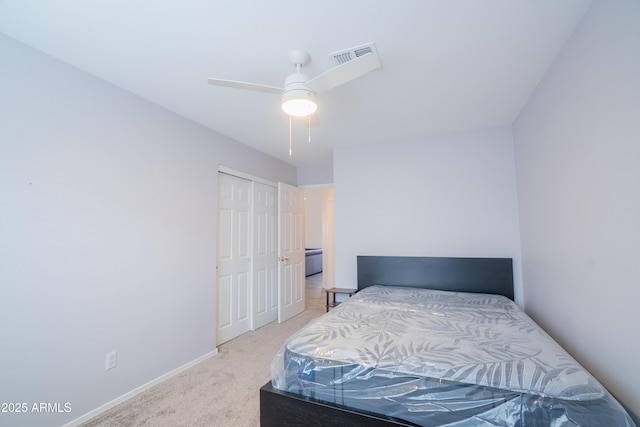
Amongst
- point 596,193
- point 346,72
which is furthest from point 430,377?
point 346,72

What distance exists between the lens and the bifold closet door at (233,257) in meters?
3.30

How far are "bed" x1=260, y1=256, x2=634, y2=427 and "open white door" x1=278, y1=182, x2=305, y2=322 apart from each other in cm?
219

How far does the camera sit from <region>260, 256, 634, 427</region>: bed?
3.79 ft

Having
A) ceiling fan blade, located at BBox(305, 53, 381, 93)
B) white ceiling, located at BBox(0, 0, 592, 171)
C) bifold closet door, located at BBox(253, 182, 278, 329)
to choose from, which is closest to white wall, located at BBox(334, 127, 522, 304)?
white ceiling, located at BBox(0, 0, 592, 171)

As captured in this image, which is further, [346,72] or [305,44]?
[305,44]

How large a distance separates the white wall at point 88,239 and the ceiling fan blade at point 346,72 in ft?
5.43

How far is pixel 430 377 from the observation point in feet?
4.33

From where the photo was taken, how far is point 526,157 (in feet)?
8.68

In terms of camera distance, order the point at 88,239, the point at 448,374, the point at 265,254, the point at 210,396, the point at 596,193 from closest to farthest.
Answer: the point at 448,374, the point at 596,193, the point at 88,239, the point at 210,396, the point at 265,254

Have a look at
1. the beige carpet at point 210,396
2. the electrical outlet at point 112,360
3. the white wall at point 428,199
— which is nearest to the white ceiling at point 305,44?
the white wall at point 428,199

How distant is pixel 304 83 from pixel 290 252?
10.2 feet

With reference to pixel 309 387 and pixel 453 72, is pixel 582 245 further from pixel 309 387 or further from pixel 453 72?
pixel 309 387

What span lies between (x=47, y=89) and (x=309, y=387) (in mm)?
2490

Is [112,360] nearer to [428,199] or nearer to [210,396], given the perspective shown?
[210,396]
